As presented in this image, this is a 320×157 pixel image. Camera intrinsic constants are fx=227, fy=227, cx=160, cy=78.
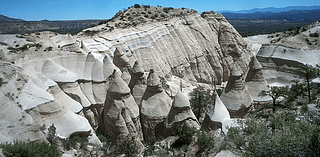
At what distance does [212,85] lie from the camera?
33000 mm

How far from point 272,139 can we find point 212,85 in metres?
25.0

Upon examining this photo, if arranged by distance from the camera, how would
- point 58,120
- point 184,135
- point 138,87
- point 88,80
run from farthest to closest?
point 88,80, point 138,87, point 58,120, point 184,135

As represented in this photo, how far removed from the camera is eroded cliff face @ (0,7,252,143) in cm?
1455

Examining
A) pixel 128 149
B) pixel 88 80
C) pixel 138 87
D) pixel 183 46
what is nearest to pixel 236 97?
pixel 138 87

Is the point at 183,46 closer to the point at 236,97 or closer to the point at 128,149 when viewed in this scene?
the point at 236,97

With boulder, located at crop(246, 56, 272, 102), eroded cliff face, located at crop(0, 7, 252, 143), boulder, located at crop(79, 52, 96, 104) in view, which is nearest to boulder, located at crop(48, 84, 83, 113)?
eroded cliff face, located at crop(0, 7, 252, 143)

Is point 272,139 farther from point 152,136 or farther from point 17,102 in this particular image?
point 17,102

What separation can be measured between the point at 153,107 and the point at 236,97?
6.64 meters

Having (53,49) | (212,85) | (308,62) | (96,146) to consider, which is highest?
(53,49)

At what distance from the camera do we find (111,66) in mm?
20109

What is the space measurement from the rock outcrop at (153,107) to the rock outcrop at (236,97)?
491 centimetres

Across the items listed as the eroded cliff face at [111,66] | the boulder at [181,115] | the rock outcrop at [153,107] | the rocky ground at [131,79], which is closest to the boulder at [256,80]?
the rocky ground at [131,79]

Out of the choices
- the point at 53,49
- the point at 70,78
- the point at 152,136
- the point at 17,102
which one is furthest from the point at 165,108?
the point at 53,49

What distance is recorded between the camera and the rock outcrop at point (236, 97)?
1777cm
